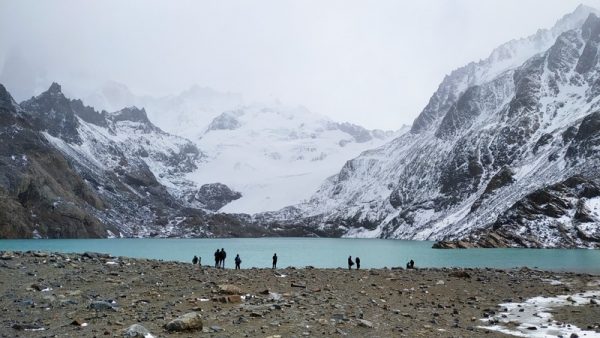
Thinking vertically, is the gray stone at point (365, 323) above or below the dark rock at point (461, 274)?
below

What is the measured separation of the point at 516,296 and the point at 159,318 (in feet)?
73.3

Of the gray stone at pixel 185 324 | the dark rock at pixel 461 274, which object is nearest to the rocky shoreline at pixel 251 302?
the gray stone at pixel 185 324

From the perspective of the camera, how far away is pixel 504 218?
180 metres

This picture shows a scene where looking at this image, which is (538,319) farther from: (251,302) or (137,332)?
(137,332)

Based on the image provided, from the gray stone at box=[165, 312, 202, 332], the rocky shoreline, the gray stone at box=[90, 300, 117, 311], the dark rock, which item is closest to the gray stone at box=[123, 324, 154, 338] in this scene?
the rocky shoreline

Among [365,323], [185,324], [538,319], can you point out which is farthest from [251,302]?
[538,319]

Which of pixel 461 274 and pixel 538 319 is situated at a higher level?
pixel 461 274

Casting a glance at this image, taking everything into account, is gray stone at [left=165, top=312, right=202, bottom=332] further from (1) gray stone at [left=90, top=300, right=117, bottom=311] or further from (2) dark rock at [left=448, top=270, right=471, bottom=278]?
(2) dark rock at [left=448, top=270, right=471, bottom=278]

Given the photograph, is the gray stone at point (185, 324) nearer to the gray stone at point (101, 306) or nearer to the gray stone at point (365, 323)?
the gray stone at point (101, 306)

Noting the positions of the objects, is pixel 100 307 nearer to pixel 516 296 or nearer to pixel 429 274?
pixel 516 296

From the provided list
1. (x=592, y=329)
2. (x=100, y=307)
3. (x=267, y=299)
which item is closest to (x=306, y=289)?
(x=267, y=299)

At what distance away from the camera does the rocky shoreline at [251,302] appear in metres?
21.3

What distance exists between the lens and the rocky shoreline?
69.8 feet

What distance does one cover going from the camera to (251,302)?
26.7 metres
